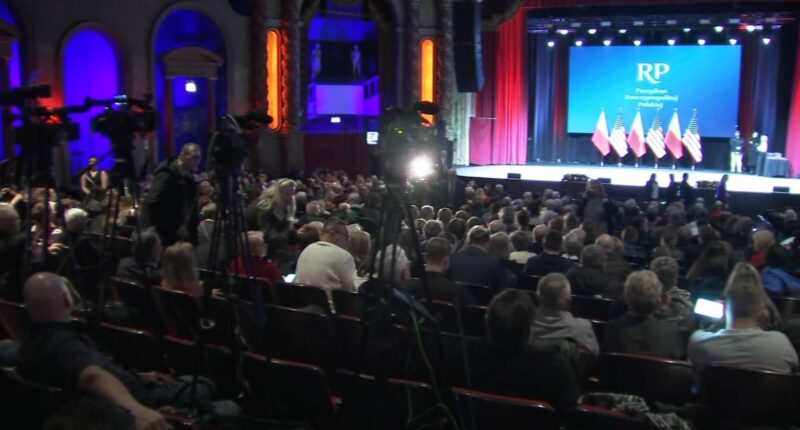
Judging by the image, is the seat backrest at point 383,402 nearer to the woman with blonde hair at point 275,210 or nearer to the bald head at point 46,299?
the bald head at point 46,299

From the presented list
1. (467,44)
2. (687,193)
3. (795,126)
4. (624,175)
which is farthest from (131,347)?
(795,126)

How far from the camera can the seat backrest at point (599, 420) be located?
293 cm

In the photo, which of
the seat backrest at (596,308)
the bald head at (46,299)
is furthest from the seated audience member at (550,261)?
the bald head at (46,299)

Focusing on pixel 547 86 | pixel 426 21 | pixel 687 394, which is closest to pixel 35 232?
pixel 687 394

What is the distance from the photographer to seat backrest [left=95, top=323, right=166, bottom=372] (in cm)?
380

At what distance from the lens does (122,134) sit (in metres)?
4.26

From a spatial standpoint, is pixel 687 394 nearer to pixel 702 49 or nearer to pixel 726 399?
pixel 726 399

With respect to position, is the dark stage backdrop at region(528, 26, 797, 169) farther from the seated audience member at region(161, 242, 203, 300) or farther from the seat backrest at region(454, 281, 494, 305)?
the seated audience member at region(161, 242, 203, 300)

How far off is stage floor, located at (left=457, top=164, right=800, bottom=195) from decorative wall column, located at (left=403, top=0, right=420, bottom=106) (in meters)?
2.10

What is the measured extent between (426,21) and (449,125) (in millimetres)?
2370

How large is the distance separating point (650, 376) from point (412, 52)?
581 inches

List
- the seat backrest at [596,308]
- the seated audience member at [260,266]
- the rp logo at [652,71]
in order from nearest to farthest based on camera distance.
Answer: the seat backrest at [596,308], the seated audience member at [260,266], the rp logo at [652,71]

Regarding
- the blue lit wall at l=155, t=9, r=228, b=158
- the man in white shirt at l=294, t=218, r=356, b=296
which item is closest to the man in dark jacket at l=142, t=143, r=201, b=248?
the man in white shirt at l=294, t=218, r=356, b=296

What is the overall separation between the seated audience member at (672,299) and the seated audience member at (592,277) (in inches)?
18.9
